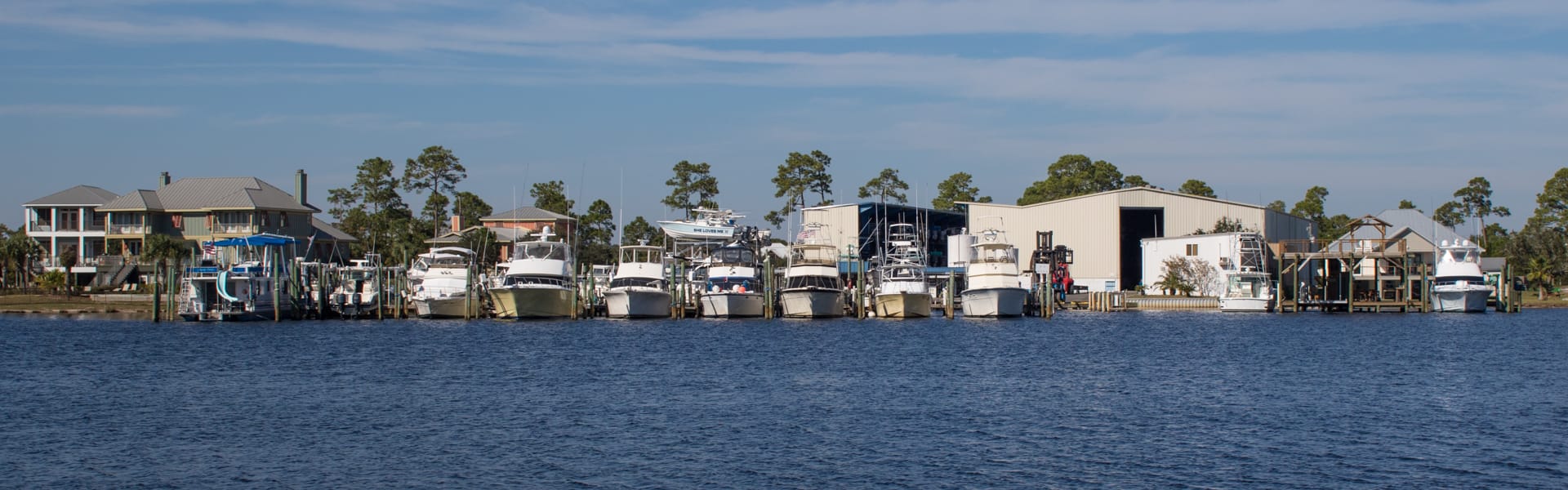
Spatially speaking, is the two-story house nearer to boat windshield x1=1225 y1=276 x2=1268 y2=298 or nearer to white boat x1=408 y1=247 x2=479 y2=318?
white boat x1=408 y1=247 x2=479 y2=318

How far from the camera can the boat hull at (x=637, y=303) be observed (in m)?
80.0

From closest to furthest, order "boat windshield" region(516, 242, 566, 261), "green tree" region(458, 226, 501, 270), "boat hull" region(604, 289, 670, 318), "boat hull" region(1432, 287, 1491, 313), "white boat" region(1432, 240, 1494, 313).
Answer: "boat windshield" region(516, 242, 566, 261) → "boat hull" region(604, 289, 670, 318) → "boat hull" region(1432, 287, 1491, 313) → "white boat" region(1432, 240, 1494, 313) → "green tree" region(458, 226, 501, 270)

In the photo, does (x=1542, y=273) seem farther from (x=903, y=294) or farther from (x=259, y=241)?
(x=259, y=241)

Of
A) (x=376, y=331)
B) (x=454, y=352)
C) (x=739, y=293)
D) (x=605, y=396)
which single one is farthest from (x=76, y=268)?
(x=605, y=396)

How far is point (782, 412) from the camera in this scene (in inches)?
1410

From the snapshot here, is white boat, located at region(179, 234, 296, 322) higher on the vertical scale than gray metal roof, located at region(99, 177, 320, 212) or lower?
lower

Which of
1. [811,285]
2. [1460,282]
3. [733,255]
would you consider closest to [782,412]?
[811,285]

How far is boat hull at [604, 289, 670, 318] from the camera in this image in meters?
80.0

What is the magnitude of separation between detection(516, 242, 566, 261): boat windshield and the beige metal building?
44.0 m

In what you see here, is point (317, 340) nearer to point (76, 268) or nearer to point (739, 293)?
point (739, 293)

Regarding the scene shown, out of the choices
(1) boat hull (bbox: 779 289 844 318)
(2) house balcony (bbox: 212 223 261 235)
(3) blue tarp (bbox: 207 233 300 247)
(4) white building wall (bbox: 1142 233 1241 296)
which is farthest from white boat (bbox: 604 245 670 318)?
(4) white building wall (bbox: 1142 233 1241 296)

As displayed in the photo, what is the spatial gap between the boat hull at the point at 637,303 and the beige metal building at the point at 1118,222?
39249 mm

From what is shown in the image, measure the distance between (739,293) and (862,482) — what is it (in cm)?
5515

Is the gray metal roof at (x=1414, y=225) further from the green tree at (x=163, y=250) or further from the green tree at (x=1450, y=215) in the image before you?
the green tree at (x=163, y=250)
